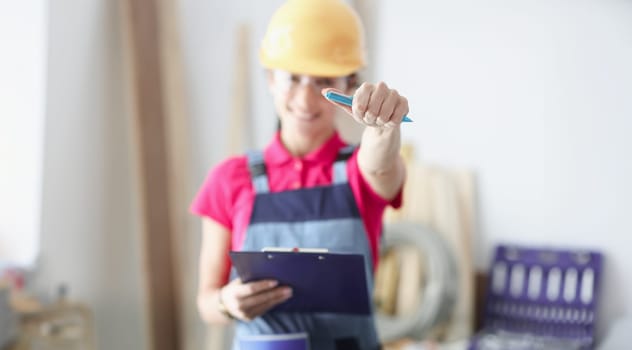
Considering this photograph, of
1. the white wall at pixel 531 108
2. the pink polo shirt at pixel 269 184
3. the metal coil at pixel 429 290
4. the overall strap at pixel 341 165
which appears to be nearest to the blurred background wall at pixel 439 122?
the white wall at pixel 531 108

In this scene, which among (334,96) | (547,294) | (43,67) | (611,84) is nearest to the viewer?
(334,96)

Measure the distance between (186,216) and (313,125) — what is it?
136 cm

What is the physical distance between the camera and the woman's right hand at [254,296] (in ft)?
3.24

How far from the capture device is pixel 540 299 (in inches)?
93.4

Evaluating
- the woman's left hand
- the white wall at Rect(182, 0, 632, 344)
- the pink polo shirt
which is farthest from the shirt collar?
the white wall at Rect(182, 0, 632, 344)

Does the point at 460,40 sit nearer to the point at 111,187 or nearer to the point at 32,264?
the point at 111,187

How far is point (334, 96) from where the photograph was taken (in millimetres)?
731

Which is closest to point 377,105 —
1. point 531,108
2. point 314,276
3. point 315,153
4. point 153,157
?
point 314,276

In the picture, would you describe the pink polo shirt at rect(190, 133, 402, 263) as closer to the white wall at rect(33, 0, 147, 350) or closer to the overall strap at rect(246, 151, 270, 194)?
the overall strap at rect(246, 151, 270, 194)

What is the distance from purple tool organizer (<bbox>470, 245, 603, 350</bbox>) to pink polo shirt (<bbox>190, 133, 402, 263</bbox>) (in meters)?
1.25

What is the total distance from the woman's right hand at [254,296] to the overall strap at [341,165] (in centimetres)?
21

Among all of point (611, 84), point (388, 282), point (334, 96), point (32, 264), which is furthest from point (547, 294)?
point (334, 96)

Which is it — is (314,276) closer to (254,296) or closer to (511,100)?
(254,296)

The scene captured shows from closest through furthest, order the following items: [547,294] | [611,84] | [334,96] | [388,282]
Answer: [334,96] → [611,84] → [547,294] → [388,282]
